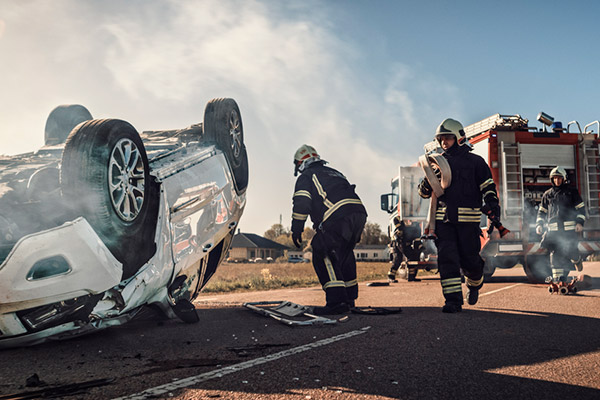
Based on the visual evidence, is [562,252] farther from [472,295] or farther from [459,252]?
[459,252]

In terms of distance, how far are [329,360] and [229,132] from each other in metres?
3.05

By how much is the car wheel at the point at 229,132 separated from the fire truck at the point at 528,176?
5524 mm

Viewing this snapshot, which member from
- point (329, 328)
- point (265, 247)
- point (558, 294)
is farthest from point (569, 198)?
point (265, 247)

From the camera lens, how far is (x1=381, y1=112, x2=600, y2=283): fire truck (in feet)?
31.3

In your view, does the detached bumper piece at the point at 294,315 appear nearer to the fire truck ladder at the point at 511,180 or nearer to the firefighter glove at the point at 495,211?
the firefighter glove at the point at 495,211

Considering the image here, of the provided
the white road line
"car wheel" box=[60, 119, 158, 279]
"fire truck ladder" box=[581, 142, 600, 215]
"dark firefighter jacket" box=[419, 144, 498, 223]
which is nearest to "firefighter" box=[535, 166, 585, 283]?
"fire truck ladder" box=[581, 142, 600, 215]

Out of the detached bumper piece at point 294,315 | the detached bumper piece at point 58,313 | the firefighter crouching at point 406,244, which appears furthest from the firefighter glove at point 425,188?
the firefighter crouching at point 406,244

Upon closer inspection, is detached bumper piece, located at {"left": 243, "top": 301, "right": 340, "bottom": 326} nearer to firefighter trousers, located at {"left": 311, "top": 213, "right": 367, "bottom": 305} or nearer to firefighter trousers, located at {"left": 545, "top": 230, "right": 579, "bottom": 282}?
firefighter trousers, located at {"left": 311, "top": 213, "right": 367, "bottom": 305}

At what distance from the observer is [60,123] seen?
5609 millimetres

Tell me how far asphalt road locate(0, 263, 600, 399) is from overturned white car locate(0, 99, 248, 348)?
28cm

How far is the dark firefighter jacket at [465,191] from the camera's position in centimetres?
557

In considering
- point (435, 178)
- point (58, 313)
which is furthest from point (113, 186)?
point (435, 178)

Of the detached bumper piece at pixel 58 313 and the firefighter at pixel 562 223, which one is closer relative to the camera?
the detached bumper piece at pixel 58 313

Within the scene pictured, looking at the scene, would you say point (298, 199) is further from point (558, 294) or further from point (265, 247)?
point (265, 247)
